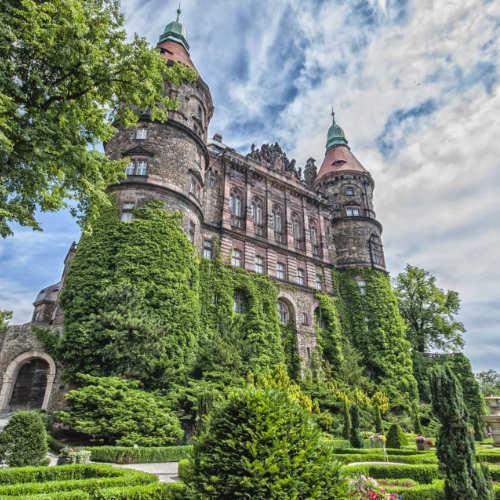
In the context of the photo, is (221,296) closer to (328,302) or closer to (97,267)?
(97,267)

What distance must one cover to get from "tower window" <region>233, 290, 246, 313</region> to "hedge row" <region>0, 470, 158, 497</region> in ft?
60.8

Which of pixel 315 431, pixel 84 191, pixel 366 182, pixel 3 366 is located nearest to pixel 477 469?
pixel 315 431

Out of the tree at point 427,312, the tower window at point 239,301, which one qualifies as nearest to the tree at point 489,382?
the tree at point 427,312

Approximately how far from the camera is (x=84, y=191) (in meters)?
12.1

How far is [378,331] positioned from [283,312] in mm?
8887

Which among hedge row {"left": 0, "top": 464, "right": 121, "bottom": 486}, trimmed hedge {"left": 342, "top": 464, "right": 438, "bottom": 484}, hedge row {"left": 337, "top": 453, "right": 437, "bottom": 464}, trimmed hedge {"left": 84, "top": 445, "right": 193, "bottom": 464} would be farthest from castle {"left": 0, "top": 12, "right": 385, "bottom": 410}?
trimmed hedge {"left": 342, "top": 464, "right": 438, "bottom": 484}

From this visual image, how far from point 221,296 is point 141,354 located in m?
8.78

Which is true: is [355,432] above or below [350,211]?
below

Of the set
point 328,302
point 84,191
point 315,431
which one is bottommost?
point 315,431

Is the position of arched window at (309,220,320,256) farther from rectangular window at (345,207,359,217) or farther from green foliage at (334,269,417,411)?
rectangular window at (345,207,359,217)

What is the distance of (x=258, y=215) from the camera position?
32.0 m

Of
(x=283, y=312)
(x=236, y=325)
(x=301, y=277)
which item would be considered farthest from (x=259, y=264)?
(x=236, y=325)

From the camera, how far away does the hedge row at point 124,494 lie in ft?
21.3

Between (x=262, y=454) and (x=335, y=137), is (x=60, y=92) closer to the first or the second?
(x=262, y=454)
